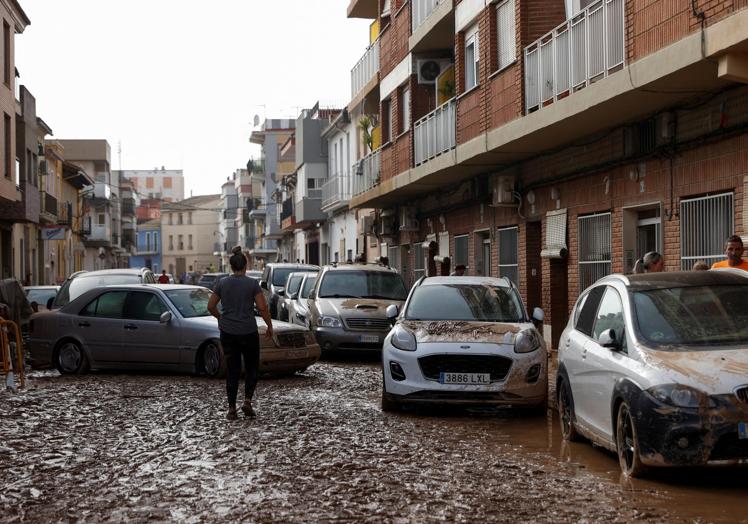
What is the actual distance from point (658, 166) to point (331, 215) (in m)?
36.3

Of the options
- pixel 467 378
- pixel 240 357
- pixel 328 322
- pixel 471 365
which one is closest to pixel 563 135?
pixel 328 322

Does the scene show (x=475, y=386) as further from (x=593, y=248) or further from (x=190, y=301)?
(x=593, y=248)

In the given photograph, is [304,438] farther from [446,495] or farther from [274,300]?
[274,300]

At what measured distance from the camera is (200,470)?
344 inches

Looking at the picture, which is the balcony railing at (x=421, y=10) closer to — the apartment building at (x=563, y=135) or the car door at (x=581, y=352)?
the apartment building at (x=563, y=135)

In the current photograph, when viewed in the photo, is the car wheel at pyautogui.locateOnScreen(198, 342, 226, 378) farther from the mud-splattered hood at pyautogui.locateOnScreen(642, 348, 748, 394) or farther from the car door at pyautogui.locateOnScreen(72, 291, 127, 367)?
the mud-splattered hood at pyautogui.locateOnScreen(642, 348, 748, 394)

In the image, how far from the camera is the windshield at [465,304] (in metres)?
13.5

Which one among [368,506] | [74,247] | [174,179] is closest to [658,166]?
[368,506]

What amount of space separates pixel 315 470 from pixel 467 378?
144 inches

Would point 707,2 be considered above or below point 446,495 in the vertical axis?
above

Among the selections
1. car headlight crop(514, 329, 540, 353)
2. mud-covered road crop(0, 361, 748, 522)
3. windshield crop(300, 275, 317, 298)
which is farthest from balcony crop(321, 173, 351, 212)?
car headlight crop(514, 329, 540, 353)

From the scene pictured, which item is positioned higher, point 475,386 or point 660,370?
point 660,370

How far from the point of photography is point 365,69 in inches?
1500

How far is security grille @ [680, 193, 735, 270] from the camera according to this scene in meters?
14.4
